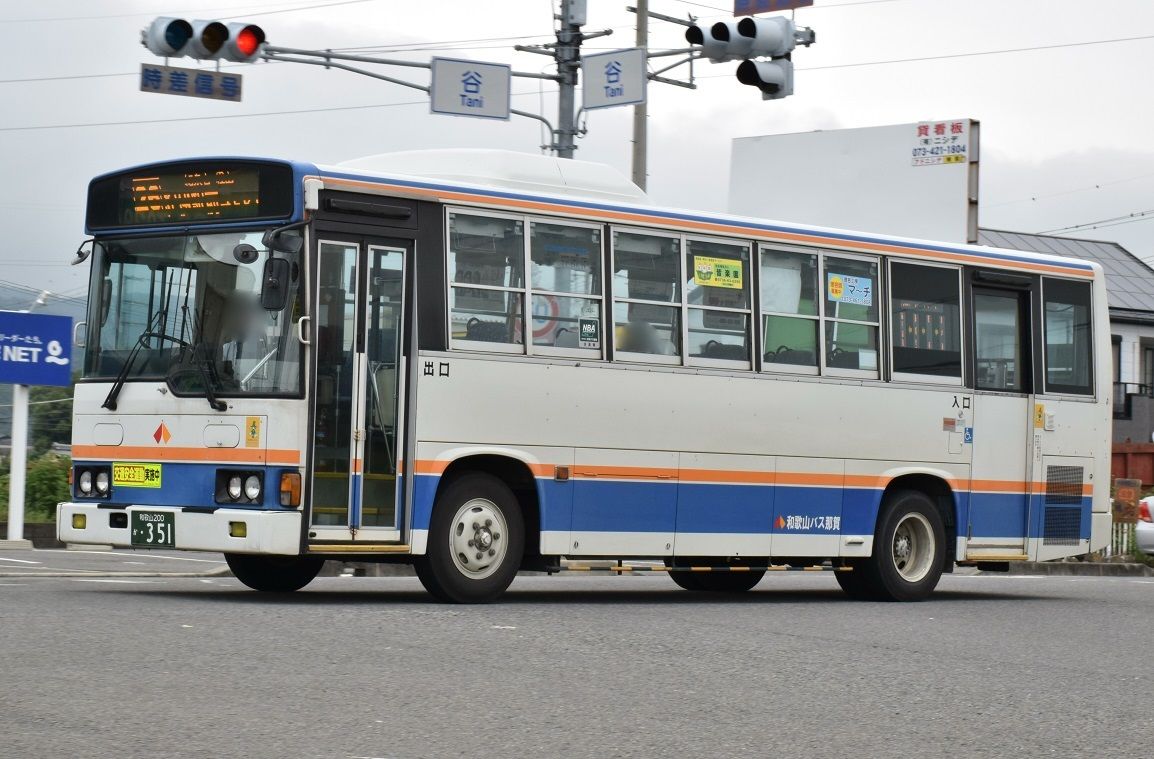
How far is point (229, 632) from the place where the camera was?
1056 cm

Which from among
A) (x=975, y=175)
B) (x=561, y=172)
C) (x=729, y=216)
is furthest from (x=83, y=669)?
(x=975, y=175)

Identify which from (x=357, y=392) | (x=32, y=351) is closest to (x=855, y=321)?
(x=357, y=392)

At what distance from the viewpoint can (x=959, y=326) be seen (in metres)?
17.0

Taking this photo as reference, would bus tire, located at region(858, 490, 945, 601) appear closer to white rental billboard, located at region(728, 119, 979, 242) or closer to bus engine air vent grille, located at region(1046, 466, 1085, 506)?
bus engine air vent grille, located at region(1046, 466, 1085, 506)

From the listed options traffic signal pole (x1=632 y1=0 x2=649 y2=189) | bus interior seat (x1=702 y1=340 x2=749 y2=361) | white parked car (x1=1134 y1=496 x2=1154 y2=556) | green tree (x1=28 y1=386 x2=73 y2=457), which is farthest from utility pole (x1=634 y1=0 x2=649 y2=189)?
green tree (x1=28 y1=386 x2=73 y2=457)

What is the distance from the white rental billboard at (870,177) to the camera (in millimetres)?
34250

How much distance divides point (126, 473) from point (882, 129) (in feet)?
85.9

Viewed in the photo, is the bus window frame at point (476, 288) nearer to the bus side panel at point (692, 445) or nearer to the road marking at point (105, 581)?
the bus side panel at point (692, 445)

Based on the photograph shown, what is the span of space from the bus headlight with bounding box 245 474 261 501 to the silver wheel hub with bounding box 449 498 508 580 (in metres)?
1.57

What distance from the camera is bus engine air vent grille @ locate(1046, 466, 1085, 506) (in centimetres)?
1756

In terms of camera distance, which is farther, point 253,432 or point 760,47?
point 760,47

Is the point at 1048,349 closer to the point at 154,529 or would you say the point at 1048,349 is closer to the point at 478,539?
the point at 478,539

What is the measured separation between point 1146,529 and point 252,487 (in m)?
14.5

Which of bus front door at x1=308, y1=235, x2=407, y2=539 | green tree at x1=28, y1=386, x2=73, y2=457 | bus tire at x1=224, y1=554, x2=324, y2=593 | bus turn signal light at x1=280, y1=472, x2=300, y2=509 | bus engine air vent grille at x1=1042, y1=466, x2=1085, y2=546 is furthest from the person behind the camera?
green tree at x1=28, y1=386, x2=73, y2=457
